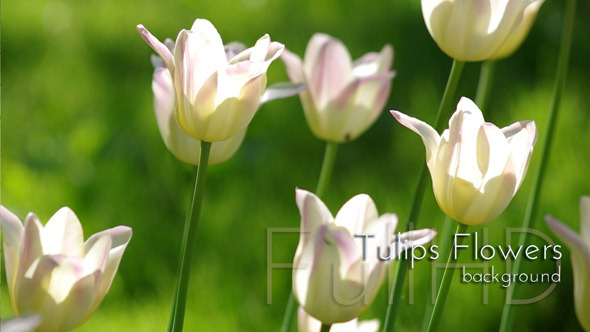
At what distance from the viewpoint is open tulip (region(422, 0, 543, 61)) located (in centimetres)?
52

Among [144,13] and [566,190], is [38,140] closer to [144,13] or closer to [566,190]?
[144,13]

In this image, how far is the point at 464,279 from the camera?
3.25 ft

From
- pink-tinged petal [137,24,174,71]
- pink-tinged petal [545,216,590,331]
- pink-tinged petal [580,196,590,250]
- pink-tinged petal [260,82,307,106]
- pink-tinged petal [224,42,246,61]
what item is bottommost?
pink-tinged petal [545,216,590,331]

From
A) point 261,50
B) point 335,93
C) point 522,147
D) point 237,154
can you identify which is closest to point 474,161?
point 522,147

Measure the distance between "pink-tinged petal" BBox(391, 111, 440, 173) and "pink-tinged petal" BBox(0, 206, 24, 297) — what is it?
0.71 feet

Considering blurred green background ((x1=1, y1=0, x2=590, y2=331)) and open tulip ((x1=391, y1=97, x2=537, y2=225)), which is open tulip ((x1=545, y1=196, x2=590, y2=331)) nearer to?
open tulip ((x1=391, y1=97, x2=537, y2=225))

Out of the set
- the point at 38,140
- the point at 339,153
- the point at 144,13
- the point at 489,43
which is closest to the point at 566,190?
the point at 339,153

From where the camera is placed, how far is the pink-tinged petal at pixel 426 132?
0.44m

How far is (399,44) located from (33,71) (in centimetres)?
80

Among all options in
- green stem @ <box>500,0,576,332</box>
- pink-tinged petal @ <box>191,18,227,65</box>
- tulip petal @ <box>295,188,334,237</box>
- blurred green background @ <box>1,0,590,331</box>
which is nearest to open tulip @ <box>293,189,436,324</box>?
tulip petal @ <box>295,188,334,237</box>

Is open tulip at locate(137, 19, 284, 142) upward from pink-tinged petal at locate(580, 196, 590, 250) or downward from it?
upward

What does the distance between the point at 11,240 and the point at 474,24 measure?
0.31m

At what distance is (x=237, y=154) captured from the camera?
1436mm

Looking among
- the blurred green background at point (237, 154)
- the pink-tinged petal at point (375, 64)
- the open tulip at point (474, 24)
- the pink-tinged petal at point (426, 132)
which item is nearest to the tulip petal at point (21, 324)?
the pink-tinged petal at point (426, 132)
